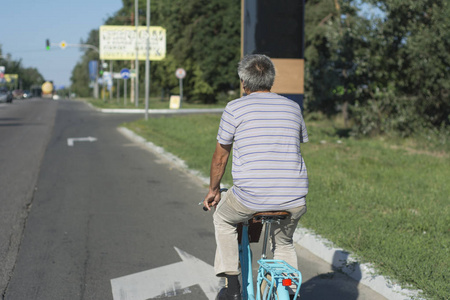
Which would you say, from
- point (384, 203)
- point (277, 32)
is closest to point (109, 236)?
point (384, 203)

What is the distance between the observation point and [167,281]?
5.27m

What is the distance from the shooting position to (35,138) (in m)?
19.3

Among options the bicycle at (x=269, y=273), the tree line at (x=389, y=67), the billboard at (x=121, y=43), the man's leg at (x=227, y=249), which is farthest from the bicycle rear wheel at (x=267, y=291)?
the billboard at (x=121, y=43)

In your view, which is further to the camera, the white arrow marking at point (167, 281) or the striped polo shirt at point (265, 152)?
the white arrow marking at point (167, 281)

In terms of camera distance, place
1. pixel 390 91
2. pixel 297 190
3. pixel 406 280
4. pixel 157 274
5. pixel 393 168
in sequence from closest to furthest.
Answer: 1. pixel 297 190
2. pixel 406 280
3. pixel 157 274
4. pixel 393 168
5. pixel 390 91

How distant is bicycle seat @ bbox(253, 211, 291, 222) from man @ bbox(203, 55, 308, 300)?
2 cm

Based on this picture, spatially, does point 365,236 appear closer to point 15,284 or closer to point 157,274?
point 157,274

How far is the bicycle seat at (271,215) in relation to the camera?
341 cm

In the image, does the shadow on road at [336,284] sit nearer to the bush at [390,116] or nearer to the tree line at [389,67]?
the tree line at [389,67]

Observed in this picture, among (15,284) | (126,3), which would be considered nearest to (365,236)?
(15,284)

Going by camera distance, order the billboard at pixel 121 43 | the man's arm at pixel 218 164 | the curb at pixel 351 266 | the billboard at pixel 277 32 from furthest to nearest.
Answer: the billboard at pixel 121 43 → the billboard at pixel 277 32 → the curb at pixel 351 266 → the man's arm at pixel 218 164

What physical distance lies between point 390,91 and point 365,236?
12053 mm

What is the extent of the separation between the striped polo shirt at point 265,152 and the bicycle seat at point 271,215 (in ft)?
0.09

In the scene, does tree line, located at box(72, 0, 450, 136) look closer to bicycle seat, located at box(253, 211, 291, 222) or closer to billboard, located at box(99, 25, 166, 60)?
bicycle seat, located at box(253, 211, 291, 222)
